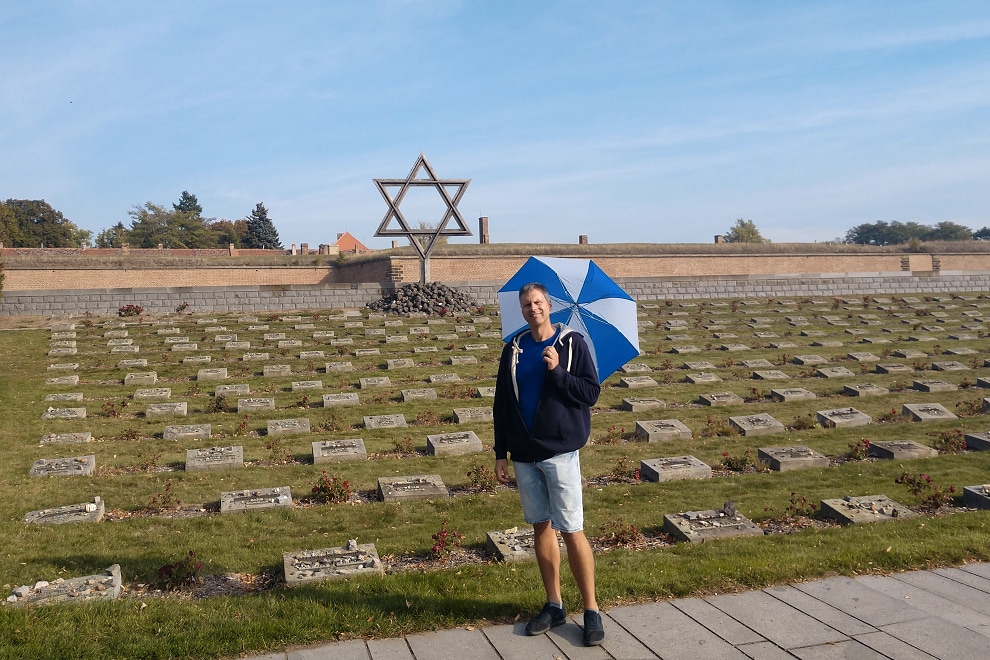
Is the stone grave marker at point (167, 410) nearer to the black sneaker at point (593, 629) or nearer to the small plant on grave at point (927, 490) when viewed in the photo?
the black sneaker at point (593, 629)

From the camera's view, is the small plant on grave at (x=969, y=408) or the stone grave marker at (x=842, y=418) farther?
the small plant on grave at (x=969, y=408)

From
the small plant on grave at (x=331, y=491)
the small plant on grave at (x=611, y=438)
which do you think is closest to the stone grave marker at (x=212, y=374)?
the small plant on grave at (x=331, y=491)

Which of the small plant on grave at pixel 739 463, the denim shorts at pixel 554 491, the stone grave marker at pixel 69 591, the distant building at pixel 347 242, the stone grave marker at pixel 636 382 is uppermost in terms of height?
the distant building at pixel 347 242

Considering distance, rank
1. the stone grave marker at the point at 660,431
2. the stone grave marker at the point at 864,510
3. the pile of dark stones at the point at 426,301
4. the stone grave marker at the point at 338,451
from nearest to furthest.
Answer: the stone grave marker at the point at 864,510, the stone grave marker at the point at 338,451, the stone grave marker at the point at 660,431, the pile of dark stones at the point at 426,301

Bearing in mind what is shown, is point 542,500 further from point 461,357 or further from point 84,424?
point 461,357

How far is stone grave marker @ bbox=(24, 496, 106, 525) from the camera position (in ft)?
23.3

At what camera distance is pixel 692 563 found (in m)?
5.31

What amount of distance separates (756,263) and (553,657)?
35270 mm

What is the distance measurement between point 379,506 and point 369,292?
18.5 meters

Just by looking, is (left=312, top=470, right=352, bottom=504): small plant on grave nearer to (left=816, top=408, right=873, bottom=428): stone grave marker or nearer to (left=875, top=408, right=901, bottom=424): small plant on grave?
(left=816, top=408, right=873, bottom=428): stone grave marker

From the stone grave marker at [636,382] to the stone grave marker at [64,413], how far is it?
9742mm

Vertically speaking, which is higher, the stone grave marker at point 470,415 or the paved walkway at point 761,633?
the paved walkway at point 761,633

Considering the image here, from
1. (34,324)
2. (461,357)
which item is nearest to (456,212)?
(461,357)

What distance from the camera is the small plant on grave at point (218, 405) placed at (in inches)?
505
